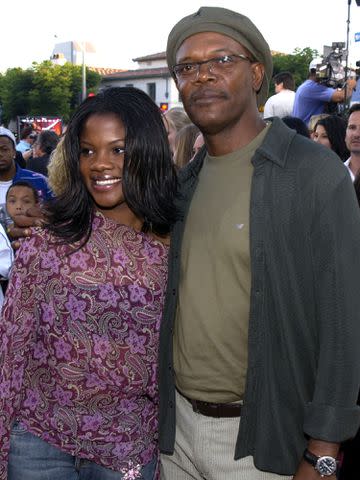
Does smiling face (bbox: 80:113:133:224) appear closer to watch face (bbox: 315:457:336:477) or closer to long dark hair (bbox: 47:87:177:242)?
long dark hair (bbox: 47:87:177:242)

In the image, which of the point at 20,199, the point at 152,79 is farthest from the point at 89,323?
the point at 152,79

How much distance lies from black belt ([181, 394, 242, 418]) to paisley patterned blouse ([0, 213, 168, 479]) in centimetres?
23

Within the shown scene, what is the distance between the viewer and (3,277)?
11.0 ft

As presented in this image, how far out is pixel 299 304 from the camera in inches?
82.0

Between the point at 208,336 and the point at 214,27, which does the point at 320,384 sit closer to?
the point at 208,336

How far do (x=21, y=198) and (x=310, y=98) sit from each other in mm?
4352

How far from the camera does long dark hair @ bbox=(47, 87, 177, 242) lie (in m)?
2.31

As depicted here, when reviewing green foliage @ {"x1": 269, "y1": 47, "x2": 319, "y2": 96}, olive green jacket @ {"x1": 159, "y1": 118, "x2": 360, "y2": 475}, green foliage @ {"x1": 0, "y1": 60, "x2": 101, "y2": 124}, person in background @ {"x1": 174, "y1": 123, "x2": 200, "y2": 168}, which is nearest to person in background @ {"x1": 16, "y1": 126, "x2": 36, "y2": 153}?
person in background @ {"x1": 174, "y1": 123, "x2": 200, "y2": 168}

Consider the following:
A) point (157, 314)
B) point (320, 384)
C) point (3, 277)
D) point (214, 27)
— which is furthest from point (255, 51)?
point (3, 277)

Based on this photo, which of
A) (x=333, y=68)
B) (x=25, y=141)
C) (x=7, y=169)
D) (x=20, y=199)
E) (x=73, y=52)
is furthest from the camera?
(x=73, y=52)

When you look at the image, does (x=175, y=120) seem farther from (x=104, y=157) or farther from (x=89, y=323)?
(x=89, y=323)

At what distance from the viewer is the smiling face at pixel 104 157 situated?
2303 millimetres

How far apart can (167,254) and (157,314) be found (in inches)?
9.8

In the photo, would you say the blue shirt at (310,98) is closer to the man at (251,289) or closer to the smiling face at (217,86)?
the man at (251,289)
